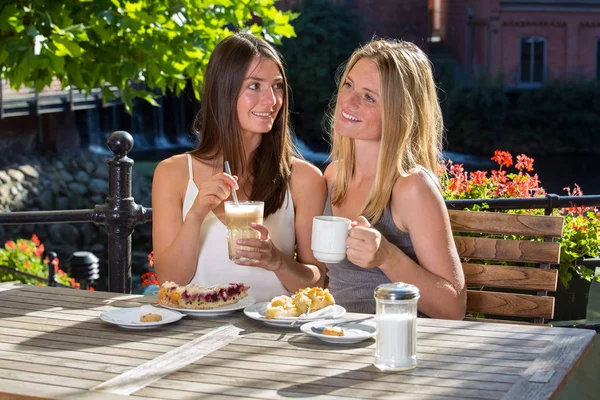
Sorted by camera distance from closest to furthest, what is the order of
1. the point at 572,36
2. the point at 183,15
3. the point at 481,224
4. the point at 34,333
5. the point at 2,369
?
the point at 2,369 < the point at 34,333 < the point at 481,224 < the point at 183,15 < the point at 572,36

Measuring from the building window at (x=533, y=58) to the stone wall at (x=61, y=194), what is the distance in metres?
7.18

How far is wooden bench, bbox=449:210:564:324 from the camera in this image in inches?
85.0

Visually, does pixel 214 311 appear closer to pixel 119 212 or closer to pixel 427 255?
pixel 427 255

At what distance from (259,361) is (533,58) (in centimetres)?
1552

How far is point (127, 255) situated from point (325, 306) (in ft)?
3.40

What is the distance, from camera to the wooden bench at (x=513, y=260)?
2158 mm

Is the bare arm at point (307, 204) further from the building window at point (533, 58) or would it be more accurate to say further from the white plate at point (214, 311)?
the building window at point (533, 58)

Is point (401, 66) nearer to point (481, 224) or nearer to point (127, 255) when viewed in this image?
point (481, 224)

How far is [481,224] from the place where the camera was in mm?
2191

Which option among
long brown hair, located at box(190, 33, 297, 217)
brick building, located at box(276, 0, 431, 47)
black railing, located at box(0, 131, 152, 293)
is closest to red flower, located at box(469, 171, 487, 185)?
long brown hair, located at box(190, 33, 297, 217)

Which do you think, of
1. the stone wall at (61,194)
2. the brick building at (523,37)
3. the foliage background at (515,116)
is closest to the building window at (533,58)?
Answer: the brick building at (523,37)

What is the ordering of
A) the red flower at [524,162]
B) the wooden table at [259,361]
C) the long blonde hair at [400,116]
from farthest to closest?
the red flower at [524,162] < the long blonde hair at [400,116] < the wooden table at [259,361]

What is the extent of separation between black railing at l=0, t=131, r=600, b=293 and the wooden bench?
0.39m

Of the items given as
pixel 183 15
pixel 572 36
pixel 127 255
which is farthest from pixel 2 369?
pixel 572 36
